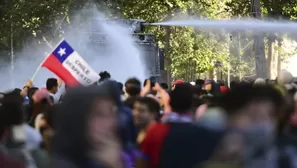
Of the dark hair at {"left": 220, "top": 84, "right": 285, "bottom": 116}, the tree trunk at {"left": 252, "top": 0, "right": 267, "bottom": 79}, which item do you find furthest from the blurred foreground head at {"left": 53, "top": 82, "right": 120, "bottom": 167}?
the tree trunk at {"left": 252, "top": 0, "right": 267, "bottom": 79}

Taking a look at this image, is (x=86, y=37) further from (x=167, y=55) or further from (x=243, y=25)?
(x=167, y=55)

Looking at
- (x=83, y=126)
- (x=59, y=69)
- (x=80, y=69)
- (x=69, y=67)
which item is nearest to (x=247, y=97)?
(x=83, y=126)

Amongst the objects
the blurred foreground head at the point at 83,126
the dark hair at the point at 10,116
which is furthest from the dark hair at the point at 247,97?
the dark hair at the point at 10,116

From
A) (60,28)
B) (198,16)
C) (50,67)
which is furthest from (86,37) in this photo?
(198,16)

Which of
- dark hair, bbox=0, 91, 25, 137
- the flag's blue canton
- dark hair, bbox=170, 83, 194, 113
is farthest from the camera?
the flag's blue canton

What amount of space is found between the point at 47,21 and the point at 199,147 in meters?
29.5

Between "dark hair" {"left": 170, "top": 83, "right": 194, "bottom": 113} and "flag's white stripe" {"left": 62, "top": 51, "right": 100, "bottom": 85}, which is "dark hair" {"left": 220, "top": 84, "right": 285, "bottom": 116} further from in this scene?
"flag's white stripe" {"left": 62, "top": 51, "right": 100, "bottom": 85}

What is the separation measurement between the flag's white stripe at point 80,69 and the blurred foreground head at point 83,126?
8.30 meters

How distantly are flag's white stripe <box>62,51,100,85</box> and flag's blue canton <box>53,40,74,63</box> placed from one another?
0.08m

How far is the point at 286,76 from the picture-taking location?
10.2 m

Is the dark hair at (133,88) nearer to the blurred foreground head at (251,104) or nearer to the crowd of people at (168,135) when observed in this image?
the crowd of people at (168,135)

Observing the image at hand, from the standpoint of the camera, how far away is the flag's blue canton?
12.6 m

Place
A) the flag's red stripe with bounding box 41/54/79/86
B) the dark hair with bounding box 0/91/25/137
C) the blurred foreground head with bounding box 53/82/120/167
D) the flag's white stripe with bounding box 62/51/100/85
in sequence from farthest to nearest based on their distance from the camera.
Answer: the flag's red stripe with bounding box 41/54/79/86 < the flag's white stripe with bounding box 62/51/100/85 < the dark hair with bounding box 0/91/25/137 < the blurred foreground head with bounding box 53/82/120/167

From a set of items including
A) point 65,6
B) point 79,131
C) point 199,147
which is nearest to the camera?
point 79,131
